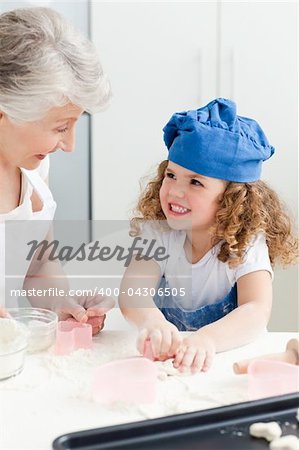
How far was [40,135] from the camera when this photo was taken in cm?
135

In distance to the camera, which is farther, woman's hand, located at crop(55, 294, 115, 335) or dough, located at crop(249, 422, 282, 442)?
→ woman's hand, located at crop(55, 294, 115, 335)

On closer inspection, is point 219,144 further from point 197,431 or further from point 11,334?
point 197,431

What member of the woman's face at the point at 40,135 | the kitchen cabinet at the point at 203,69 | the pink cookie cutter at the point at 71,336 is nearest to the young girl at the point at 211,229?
the pink cookie cutter at the point at 71,336

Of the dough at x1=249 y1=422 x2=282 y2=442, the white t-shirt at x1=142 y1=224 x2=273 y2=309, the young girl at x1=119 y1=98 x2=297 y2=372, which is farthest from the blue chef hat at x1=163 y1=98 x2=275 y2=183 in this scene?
the dough at x1=249 y1=422 x2=282 y2=442

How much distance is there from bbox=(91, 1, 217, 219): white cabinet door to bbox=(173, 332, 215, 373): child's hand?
1402 millimetres

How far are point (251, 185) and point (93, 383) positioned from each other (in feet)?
2.22

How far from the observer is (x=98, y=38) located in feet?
8.23

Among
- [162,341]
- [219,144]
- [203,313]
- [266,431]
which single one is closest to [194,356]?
[162,341]

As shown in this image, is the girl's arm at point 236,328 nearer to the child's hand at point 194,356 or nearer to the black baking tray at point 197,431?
the child's hand at point 194,356

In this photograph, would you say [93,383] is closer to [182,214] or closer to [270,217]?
[182,214]

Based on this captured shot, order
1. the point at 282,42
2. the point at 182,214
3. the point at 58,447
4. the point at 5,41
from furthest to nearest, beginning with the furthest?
1. the point at 282,42
2. the point at 182,214
3. the point at 5,41
4. the point at 58,447

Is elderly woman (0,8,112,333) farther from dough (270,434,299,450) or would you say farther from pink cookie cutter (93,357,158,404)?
dough (270,434,299,450)

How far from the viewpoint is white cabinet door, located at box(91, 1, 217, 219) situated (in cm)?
246

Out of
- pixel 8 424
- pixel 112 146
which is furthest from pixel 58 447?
pixel 112 146
